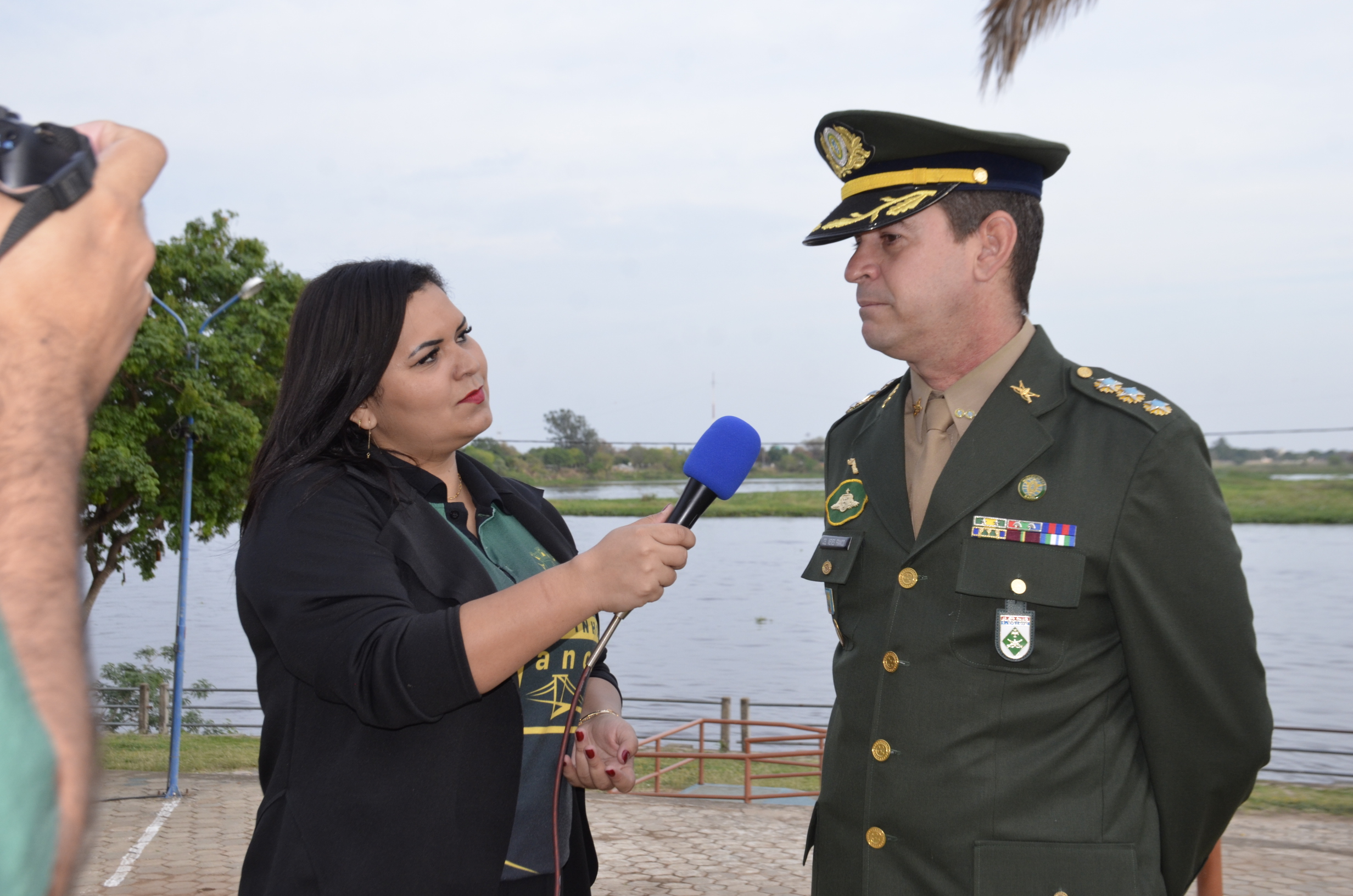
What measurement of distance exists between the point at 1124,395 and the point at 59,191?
2.17m

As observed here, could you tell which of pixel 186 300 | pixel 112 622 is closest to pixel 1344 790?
pixel 186 300

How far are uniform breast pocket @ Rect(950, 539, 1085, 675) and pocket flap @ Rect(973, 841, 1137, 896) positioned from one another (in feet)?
1.17

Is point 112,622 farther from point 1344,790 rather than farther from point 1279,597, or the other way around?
point 1279,597

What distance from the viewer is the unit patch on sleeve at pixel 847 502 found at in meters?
2.81

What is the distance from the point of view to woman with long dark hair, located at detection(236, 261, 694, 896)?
6.47ft

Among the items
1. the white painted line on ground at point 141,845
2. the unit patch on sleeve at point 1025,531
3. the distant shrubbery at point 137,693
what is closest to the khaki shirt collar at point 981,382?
the unit patch on sleeve at point 1025,531

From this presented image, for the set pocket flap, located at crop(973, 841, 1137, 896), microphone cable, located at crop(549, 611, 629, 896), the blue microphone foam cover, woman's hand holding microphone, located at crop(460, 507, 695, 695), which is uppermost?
the blue microphone foam cover

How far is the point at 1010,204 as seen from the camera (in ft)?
8.87

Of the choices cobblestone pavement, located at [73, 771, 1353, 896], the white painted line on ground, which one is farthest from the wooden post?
the white painted line on ground

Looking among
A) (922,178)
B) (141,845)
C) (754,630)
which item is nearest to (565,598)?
(922,178)

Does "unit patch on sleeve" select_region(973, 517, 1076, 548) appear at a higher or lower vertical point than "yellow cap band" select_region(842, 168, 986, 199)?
lower

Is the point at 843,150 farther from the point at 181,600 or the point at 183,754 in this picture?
the point at 183,754

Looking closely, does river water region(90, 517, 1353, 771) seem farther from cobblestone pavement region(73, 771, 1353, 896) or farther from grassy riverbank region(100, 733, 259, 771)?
cobblestone pavement region(73, 771, 1353, 896)

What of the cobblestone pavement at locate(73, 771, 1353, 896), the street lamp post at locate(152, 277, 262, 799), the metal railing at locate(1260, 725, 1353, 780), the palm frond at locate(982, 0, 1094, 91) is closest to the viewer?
the palm frond at locate(982, 0, 1094, 91)
